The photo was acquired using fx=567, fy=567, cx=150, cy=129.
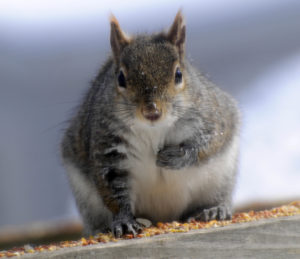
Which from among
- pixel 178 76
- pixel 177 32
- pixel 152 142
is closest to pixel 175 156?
pixel 152 142

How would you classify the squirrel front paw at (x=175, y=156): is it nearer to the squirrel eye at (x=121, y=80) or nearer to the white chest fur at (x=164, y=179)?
the white chest fur at (x=164, y=179)

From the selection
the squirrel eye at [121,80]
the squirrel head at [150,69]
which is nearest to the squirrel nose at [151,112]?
the squirrel head at [150,69]

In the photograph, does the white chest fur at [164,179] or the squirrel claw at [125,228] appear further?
the white chest fur at [164,179]

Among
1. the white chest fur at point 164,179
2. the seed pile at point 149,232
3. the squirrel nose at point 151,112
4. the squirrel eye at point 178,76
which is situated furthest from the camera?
the white chest fur at point 164,179

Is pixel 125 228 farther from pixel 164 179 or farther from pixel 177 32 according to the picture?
pixel 177 32

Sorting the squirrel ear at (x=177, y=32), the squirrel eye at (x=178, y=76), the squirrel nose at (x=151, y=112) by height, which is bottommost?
the squirrel nose at (x=151, y=112)

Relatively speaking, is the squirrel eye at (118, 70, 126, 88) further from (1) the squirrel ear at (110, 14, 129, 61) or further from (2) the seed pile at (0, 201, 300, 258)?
(2) the seed pile at (0, 201, 300, 258)
